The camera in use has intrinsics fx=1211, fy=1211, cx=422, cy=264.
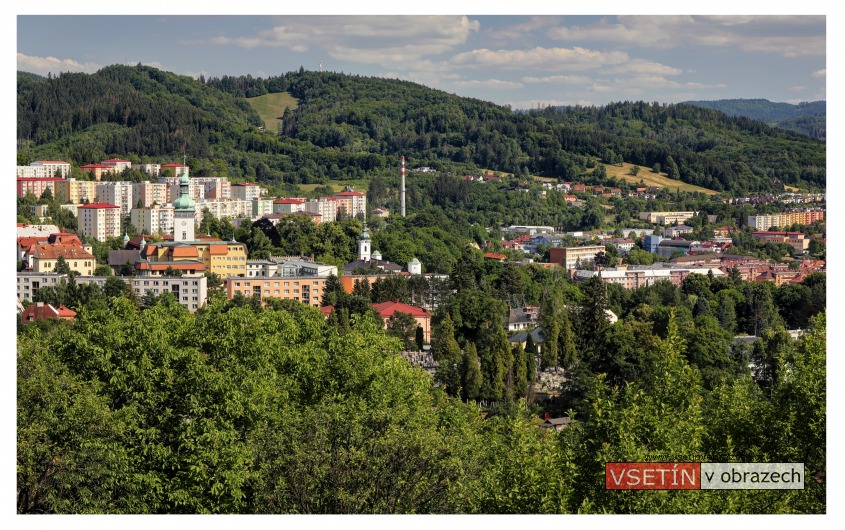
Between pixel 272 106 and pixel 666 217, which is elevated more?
pixel 272 106

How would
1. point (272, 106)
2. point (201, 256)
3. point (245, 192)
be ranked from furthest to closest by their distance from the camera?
point (272, 106)
point (245, 192)
point (201, 256)

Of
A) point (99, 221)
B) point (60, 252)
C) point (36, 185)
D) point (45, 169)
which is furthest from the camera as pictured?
point (45, 169)

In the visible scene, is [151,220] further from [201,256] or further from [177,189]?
[201,256]

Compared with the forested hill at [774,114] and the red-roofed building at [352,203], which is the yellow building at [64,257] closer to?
the red-roofed building at [352,203]

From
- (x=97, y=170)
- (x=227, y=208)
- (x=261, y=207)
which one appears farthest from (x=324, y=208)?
(x=97, y=170)

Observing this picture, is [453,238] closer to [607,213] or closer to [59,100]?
[607,213]

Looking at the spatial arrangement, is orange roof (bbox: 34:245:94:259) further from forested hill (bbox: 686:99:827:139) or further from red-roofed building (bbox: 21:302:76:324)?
forested hill (bbox: 686:99:827:139)
